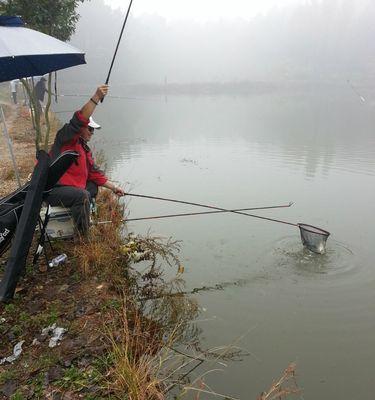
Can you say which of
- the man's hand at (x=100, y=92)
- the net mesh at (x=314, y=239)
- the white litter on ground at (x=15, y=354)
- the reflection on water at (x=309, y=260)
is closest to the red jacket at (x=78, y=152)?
the man's hand at (x=100, y=92)

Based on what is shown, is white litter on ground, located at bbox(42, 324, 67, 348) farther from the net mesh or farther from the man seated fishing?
the net mesh

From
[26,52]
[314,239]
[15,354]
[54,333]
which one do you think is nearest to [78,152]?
[26,52]

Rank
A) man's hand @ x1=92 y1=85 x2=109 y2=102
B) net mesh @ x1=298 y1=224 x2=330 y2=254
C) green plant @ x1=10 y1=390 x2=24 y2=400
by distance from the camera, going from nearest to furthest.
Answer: green plant @ x1=10 y1=390 x2=24 y2=400, man's hand @ x1=92 y1=85 x2=109 y2=102, net mesh @ x1=298 y1=224 x2=330 y2=254

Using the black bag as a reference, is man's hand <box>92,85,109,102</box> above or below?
above

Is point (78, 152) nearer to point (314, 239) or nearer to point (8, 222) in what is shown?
point (8, 222)

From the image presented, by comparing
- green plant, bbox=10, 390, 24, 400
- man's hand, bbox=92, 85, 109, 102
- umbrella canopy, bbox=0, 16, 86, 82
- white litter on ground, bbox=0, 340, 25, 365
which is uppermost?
umbrella canopy, bbox=0, 16, 86, 82

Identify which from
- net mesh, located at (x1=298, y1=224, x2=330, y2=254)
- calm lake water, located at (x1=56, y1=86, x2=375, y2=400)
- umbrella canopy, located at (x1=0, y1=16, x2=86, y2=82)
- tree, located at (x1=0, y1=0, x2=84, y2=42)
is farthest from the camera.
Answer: tree, located at (x1=0, y1=0, x2=84, y2=42)

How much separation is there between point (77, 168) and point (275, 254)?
3420 mm

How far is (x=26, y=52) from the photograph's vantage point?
3393 mm

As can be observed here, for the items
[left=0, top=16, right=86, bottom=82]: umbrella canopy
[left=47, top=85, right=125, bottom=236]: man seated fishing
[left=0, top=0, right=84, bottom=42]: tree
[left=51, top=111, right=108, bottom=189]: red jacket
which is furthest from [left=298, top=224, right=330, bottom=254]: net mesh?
[left=0, top=0, right=84, bottom=42]: tree

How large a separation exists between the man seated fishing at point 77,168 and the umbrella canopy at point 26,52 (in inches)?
20.8

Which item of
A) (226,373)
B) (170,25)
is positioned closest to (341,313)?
(226,373)

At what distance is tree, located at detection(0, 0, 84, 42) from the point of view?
283 inches

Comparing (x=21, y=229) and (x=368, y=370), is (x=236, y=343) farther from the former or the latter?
(x=21, y=229)
